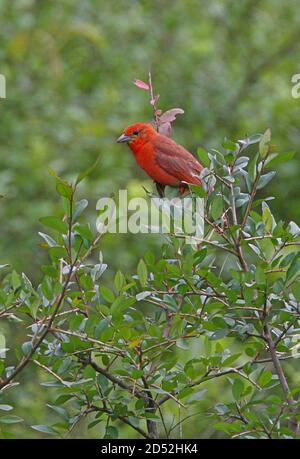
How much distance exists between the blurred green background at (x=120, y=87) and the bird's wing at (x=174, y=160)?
54.2 inches

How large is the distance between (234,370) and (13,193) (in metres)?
3.27

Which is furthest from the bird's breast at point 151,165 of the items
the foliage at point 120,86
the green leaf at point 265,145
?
the foliage at point 120,86

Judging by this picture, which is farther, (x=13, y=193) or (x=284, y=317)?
(x=13, y=193)

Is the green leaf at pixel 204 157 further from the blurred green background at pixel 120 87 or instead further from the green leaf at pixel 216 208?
the blurred green background at pixel 120 87

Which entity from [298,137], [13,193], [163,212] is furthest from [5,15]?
[163,212]

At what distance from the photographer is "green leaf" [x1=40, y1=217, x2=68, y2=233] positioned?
1958mm

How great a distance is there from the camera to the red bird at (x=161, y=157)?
10.8 ft

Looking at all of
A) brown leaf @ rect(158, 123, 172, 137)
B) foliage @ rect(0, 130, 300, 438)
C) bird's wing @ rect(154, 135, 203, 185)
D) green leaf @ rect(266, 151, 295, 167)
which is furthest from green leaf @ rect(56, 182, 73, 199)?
bird's wing @ rect(154, 135, 203, 185)

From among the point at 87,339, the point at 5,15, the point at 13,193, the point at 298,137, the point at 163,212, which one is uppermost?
the point at 5,15

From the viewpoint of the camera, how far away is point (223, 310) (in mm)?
2006

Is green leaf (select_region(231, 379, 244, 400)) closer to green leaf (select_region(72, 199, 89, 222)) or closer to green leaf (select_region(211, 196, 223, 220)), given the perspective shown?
green leaf (select_region(211, 196, 223, 220))

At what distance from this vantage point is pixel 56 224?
6.51 ft

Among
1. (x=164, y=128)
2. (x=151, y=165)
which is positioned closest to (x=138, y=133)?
(x=151, y=165)

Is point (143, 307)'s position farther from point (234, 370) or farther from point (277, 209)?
point (234, 370)
